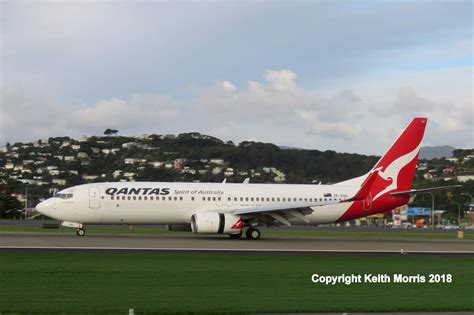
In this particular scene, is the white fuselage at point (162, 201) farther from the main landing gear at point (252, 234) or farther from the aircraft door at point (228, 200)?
the main landing gear at point (252, 234)

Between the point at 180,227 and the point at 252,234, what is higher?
the point at 180,227

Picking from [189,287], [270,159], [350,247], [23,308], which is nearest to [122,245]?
[350,247]

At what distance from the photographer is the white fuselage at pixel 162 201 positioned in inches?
1689

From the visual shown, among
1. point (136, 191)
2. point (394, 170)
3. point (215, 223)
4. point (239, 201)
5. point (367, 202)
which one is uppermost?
point (394, 170)

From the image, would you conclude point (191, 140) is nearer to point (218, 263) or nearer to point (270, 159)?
point (270, 159)

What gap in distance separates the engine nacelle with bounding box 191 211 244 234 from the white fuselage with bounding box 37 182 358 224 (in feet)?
6.08

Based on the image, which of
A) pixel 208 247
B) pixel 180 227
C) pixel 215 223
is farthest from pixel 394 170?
pixel 208 247

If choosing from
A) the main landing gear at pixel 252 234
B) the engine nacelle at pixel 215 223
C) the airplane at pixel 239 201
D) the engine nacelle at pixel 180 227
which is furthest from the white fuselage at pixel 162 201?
the engine nacelle at pixel 215 223

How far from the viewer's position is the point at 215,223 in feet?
137

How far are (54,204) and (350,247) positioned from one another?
657 inches

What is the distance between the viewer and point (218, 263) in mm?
27328

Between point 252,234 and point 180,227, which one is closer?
point 252,234

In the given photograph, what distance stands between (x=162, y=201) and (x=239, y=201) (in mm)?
4748

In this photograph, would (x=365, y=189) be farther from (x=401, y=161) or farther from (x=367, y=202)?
(x=401, y=161)
